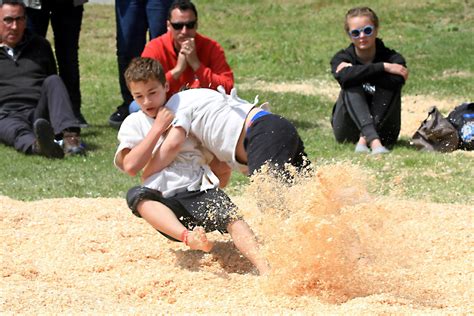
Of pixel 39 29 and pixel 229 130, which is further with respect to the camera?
pixel 39 29

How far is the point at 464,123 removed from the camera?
8.61 meters

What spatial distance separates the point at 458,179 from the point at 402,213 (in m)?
1.34

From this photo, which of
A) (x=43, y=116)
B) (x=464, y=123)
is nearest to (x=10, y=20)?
(x=43, y=116)

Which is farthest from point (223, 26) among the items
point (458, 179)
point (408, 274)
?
point (408, 274)

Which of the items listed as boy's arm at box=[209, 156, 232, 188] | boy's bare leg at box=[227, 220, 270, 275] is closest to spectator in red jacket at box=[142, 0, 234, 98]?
boy's arm at box=[209, 156, 232, 188]

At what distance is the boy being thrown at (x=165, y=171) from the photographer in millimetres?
5086

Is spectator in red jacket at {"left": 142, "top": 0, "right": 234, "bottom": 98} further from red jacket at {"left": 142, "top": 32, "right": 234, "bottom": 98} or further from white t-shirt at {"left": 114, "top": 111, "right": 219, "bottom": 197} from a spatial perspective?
white t-shirt at {"left": 114, "top": 111, "right": 219, "bottom": 197}

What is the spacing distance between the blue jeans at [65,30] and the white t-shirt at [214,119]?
4889 mm

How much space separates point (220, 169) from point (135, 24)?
4.66 metres

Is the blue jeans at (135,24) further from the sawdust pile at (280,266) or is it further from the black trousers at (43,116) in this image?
the sawdust pile at (280,266)

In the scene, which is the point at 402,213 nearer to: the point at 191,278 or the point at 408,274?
the point at 408,274

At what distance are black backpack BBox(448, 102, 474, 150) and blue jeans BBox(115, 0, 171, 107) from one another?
110 inches

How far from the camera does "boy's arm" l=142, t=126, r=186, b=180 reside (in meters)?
5.12

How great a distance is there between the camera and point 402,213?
619 cm
